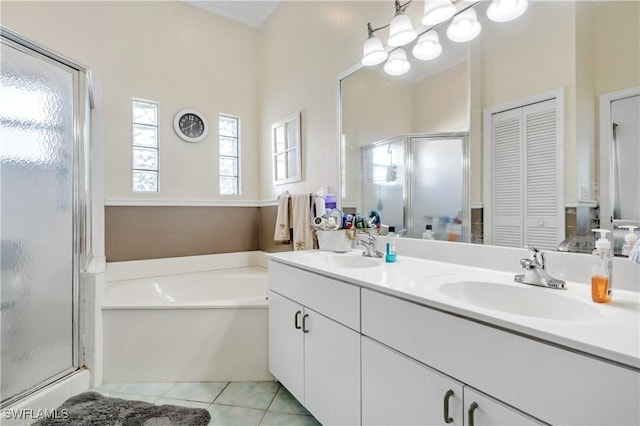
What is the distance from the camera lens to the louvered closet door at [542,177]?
1070mm

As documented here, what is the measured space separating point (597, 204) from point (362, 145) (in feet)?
3.86

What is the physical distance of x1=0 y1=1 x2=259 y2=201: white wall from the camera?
2322 mm

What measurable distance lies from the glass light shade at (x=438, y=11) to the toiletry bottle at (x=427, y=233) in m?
0.92

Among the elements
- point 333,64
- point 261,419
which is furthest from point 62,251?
point 333,64

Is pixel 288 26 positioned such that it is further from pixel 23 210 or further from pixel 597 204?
pixel 597 204

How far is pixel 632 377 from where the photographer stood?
0.52 m

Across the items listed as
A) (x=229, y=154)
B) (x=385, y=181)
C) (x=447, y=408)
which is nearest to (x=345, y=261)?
(x=385, y=181)

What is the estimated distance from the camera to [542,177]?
111cm

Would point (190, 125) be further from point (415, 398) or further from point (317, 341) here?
point (415, 398)

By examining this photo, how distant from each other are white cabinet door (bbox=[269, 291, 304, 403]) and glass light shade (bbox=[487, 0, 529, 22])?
1.45m

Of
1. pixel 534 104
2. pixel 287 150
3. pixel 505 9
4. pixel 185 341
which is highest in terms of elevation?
pixel 505 9

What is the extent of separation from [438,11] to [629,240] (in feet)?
3.63

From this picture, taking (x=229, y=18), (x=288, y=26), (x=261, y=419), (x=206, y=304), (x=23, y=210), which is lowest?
(x=261, y=419)

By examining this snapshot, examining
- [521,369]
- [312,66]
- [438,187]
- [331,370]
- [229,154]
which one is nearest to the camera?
[521,369]
